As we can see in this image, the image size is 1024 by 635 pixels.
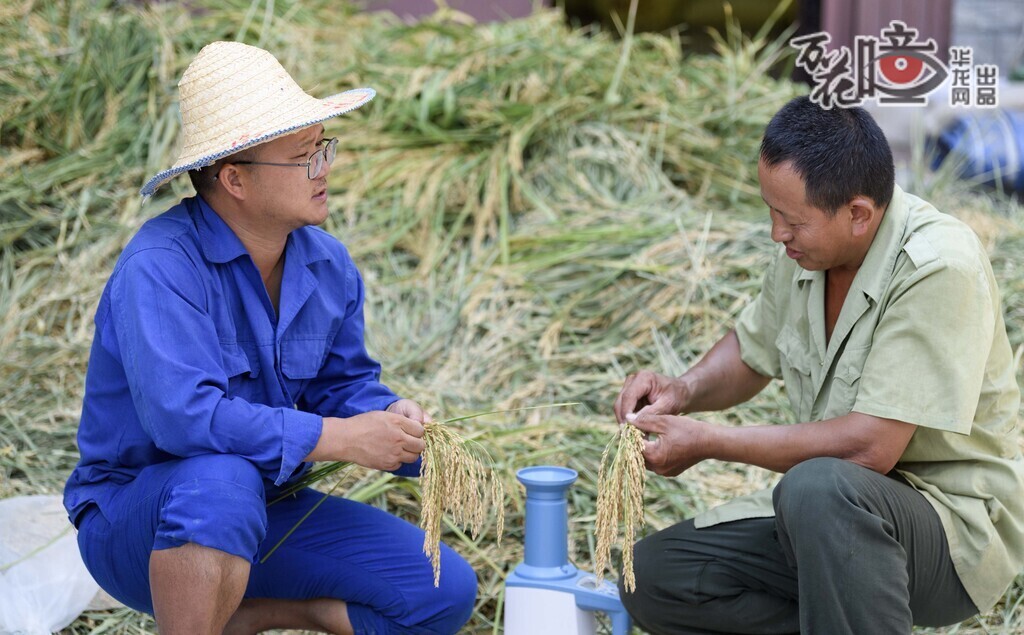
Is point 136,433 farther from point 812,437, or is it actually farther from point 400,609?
point 812,437

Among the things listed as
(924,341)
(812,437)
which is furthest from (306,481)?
(924,341)

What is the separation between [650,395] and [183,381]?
906 mm

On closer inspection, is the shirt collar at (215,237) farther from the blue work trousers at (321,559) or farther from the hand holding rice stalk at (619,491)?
the hand holding rice stalk at (619,491)

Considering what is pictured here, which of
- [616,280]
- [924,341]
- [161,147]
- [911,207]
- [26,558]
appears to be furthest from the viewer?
[161,147]

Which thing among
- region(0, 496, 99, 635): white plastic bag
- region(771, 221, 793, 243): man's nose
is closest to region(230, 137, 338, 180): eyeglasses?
region(771, 221, 793, 243): man's nose

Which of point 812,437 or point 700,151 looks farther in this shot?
point 700,151

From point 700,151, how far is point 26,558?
2.78m

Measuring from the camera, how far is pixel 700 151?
14.2ft

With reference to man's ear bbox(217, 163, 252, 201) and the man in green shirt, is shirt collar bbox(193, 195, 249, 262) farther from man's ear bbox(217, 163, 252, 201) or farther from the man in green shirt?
the man in green shirt

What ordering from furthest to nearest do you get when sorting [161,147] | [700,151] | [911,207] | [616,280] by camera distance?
[700,151], [161,147], [616,280], [911,207]

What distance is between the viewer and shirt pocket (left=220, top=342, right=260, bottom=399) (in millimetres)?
2084

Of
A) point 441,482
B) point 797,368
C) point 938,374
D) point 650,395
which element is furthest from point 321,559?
point 938,374

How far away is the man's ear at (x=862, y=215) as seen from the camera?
2.03 metres

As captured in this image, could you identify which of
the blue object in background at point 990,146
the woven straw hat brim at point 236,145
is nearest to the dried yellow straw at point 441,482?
the woven straw hat brim at point 236,145
